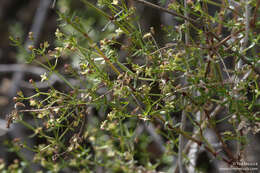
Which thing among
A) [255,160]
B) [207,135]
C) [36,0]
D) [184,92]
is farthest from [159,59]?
[36,0]

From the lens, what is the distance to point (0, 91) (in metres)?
1.78

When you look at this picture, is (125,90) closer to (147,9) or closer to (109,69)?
(109,69)

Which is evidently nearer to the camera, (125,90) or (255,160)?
(125,90)

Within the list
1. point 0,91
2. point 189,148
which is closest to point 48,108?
point 189,148

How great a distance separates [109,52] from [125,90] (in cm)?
9

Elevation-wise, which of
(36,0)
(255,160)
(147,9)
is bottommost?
(255,160)

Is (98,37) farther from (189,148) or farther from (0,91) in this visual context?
(0,91)

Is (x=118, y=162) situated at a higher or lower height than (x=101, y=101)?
lower

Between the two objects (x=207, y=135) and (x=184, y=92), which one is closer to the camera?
(x=184, y=92)

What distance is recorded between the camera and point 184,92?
523 mm

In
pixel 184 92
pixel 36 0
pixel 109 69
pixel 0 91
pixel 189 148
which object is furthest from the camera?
pixel 36 0

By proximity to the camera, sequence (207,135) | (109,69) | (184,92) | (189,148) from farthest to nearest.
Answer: (207,135), (189,148), (109,69), (184,92)

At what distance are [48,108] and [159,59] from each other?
234 mm

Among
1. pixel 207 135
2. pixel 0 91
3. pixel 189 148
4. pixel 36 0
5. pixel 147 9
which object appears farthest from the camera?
pixel 36 0
